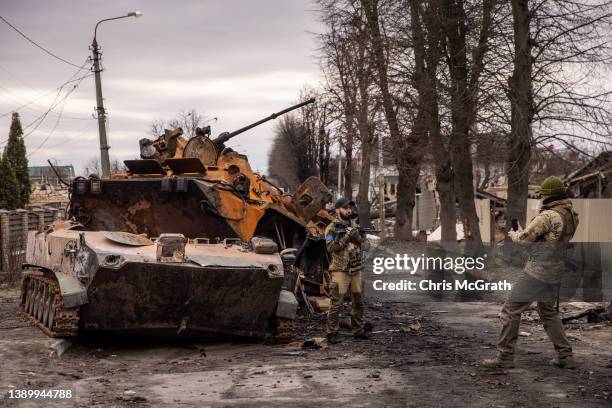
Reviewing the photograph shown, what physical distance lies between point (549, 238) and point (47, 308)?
6235 mm

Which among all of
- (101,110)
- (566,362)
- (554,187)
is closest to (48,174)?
(101,110)

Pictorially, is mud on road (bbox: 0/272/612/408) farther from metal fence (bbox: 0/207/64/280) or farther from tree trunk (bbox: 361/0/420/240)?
tree trunk (bbox: 361/0/420/240)

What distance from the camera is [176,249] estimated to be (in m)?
10.6

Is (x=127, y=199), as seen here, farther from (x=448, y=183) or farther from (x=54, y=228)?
(x=448, y=183)

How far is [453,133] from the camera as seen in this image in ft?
73.4

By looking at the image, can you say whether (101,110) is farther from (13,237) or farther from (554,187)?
(554,187)

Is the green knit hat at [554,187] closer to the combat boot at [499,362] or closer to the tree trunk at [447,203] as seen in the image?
the combat boot at [499,362]

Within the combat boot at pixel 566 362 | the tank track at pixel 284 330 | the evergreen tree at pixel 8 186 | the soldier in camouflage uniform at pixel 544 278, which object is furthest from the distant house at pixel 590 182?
the evergreen tree at pixel 8 186

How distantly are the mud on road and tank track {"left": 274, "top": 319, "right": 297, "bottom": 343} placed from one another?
0.15 m

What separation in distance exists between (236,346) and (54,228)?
11.1 ft

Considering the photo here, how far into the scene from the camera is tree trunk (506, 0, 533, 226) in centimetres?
2031

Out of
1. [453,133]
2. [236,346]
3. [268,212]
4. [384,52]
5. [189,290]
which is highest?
[384,52]

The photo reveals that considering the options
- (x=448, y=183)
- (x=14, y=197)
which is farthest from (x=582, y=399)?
(x=14, y=197)

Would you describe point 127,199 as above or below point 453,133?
below
